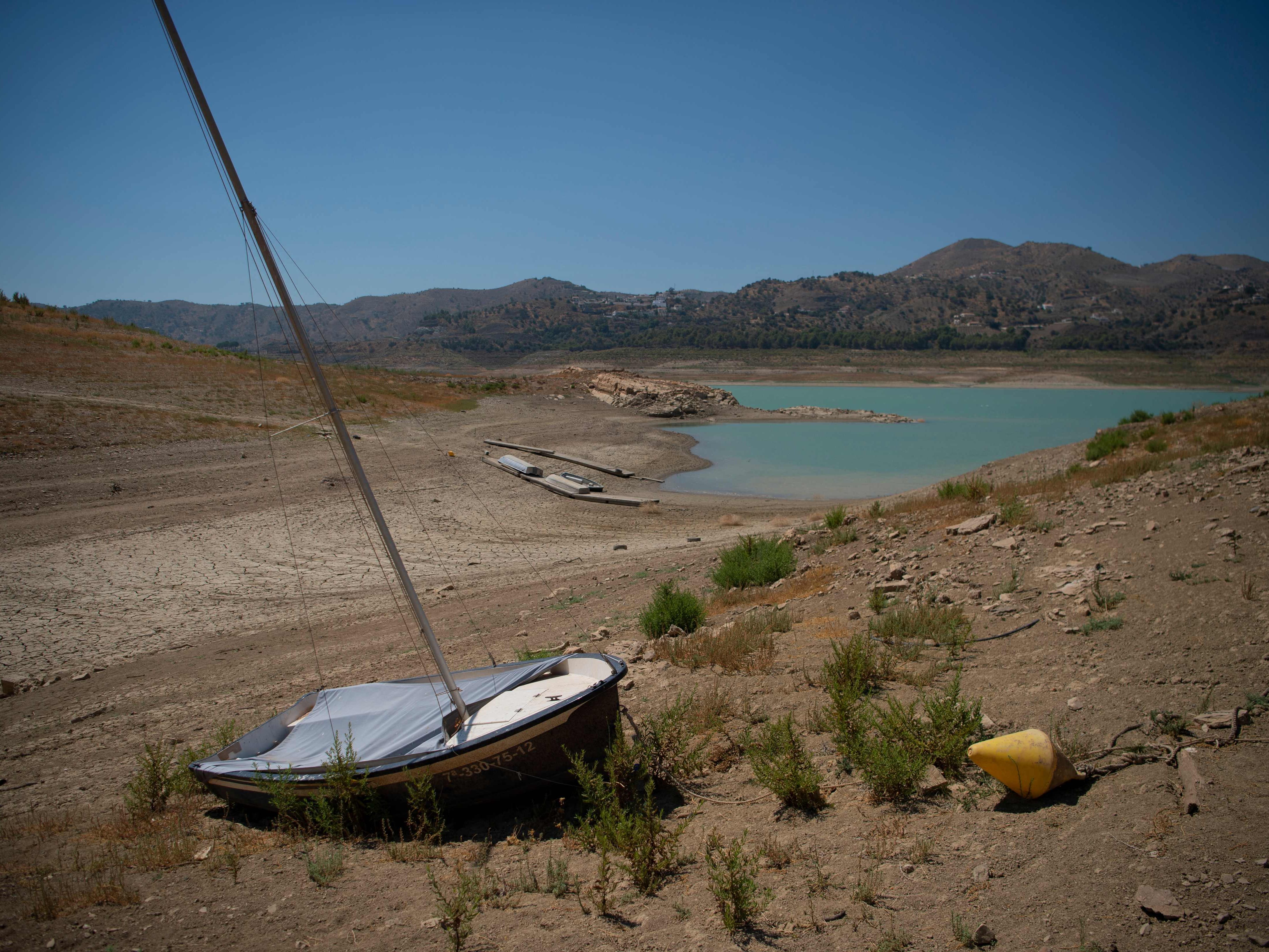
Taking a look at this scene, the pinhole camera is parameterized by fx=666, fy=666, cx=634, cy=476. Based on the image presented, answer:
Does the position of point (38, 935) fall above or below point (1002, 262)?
below

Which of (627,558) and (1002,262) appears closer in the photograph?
(627,558)

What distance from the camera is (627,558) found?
1485cm

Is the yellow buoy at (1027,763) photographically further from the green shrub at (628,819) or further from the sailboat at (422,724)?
the sailboat at (422,724)

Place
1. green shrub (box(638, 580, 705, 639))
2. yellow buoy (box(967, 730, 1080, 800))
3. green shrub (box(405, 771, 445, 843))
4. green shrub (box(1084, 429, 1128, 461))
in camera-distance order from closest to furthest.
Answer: yellow buoy (box(967, 730, 1080, 800))
green shrub (box(405, 771, 445, 843))
green shrub (box(638, 580, 705, 639))
green shrub (box(1084, 429, 1128, 461))

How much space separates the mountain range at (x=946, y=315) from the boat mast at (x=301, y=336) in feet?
276

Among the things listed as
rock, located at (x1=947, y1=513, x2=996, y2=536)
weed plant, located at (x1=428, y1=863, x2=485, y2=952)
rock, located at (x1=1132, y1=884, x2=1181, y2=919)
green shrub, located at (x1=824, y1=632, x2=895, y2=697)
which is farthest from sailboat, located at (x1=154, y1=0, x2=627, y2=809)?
rock, located at (x1=947, y1=513, x2=996, y2=536)

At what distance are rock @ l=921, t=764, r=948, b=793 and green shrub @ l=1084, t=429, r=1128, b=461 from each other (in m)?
13.1

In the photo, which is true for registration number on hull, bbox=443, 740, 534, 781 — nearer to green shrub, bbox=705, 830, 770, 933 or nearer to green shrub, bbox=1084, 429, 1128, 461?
green shrub, bbox=705, 830, 770, 933

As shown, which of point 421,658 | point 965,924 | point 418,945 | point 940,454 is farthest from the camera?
point 940,454

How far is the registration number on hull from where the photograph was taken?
5.02 m

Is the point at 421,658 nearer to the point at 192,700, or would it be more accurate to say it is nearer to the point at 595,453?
the point at 192,700

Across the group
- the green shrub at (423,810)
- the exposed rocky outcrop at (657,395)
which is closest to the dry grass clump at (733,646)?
the green shrub at (423,810)

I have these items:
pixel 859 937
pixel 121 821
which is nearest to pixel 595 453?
pixel 121 821

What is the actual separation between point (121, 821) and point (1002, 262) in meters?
235
